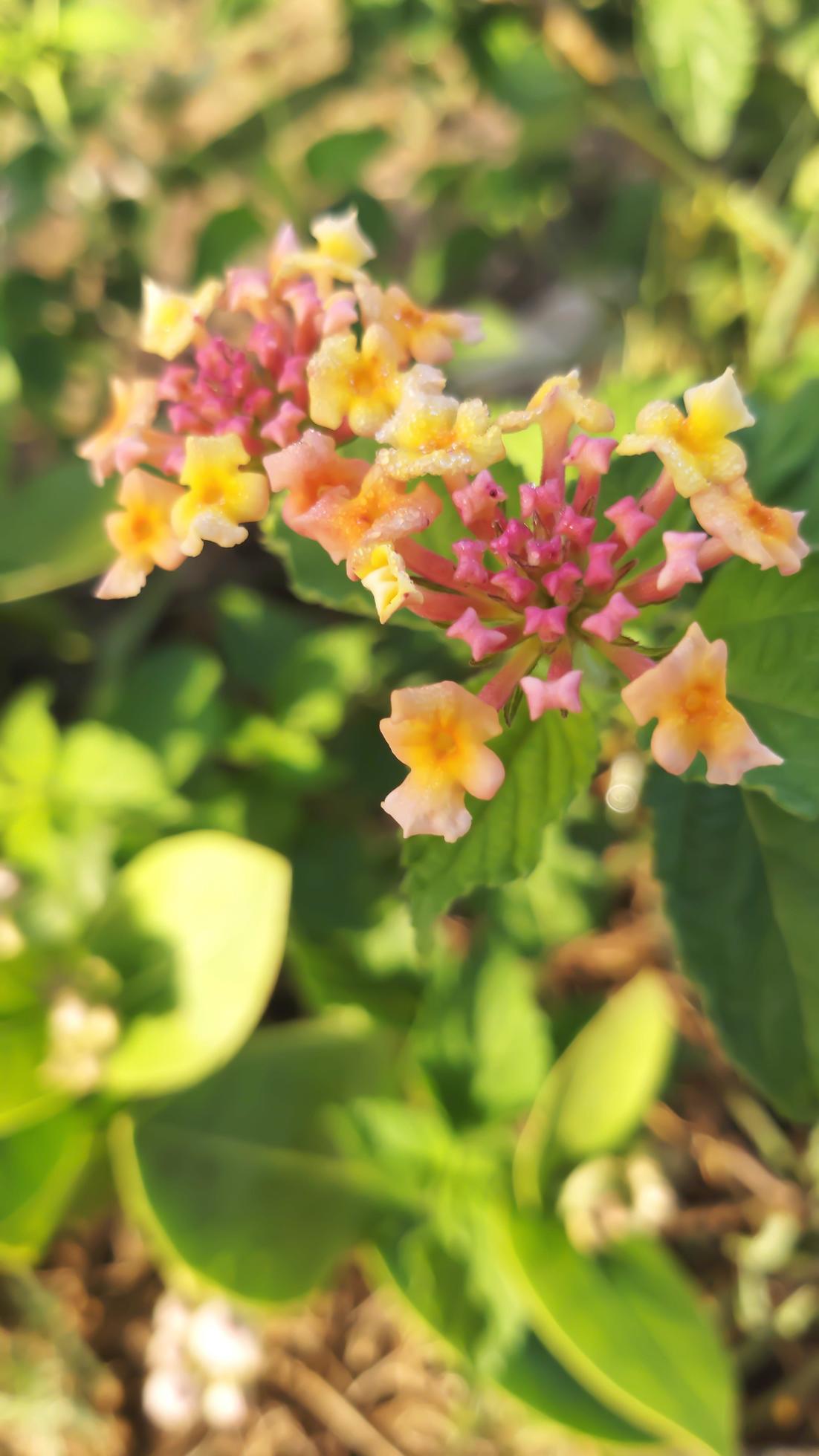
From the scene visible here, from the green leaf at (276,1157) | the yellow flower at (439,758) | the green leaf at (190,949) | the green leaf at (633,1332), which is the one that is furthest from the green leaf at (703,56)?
the green leaf at (633,1332)

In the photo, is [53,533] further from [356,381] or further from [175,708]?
[356,381]

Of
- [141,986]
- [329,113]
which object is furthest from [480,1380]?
[329,113]

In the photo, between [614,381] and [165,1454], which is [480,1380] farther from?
[614,381]

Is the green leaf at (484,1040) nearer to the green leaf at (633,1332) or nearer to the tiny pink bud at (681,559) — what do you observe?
the green leaf at (633,1332)

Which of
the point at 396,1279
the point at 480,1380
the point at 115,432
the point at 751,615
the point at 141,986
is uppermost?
the point at 115,432

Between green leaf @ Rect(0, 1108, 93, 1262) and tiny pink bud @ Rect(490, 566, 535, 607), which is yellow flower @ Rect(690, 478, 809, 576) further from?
green leaf @ Rect(0, 1108, 93, 1262)

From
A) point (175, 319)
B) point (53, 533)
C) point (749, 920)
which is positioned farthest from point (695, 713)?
point (53, 533)
